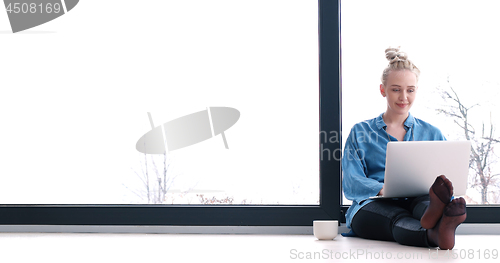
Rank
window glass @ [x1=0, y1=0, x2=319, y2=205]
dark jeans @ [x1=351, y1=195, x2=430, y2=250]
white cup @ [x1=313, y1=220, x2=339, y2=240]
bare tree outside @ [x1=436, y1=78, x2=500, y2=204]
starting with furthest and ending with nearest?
window glass @ [x1=0, y1=0, x2=319, y2=205] → bare tree outside @ [x1=436, y1=78, x2=500, y2=204] → white cup @ [x1=313, y1=220, x2=339, y2=240] → dark jeans @ [x1=351, y1=195, x2=430, y2=250]

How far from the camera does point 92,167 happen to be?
2.27 metres

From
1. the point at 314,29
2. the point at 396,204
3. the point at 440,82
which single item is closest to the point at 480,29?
the point at 440,82

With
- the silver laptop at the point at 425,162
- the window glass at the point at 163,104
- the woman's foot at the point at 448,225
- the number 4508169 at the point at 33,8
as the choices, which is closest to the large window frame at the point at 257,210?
the window glass at the point at 163,104

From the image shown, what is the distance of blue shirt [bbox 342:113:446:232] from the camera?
6.30 ft

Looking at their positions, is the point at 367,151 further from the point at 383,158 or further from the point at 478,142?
the point at 478,142

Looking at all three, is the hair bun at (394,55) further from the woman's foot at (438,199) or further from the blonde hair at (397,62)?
the woman's foot at (438,199)

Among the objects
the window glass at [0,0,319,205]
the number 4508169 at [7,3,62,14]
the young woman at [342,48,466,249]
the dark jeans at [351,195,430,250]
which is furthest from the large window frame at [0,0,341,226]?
the number 4508169 at [7,3,62,14]

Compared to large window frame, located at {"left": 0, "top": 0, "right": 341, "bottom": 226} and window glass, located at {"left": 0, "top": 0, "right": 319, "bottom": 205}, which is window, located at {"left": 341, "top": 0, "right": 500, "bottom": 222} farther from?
window glass, located at {"left": 0, "top": 0, "right": 319, "bottom": 205}

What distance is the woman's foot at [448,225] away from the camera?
142 centimetres

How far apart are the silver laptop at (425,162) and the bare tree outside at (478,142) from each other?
48 centimetres

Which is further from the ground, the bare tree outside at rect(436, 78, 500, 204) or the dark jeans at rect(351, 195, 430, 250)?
the bare tree outside at rect(436, 78, 500, 204)

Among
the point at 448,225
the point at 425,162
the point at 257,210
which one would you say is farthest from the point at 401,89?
the point at 257,210

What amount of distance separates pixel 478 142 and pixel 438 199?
85 centimetres

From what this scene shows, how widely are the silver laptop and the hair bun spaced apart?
47 cm
